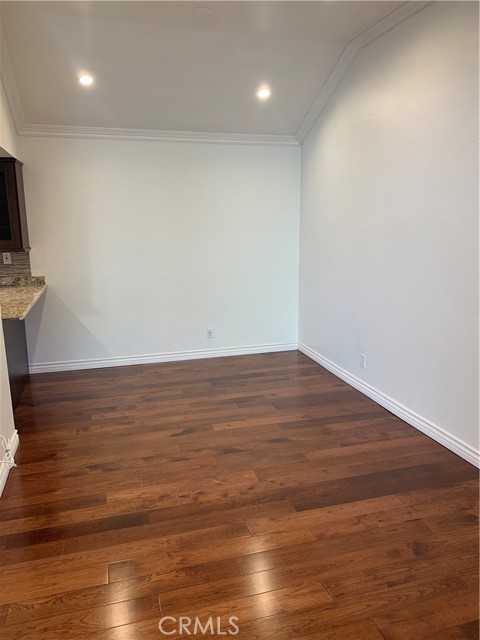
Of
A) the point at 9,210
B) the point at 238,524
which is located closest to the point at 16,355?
the point at 9,210

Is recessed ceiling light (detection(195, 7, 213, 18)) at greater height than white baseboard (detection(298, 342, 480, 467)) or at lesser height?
greater

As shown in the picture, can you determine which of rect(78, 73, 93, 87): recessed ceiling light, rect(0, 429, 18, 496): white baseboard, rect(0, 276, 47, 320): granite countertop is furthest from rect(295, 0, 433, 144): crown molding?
rect(0, 429, 18, 496): white baseboard

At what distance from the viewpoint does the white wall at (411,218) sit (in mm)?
2564

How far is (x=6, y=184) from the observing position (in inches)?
148

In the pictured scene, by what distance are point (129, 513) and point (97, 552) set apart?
29 cm

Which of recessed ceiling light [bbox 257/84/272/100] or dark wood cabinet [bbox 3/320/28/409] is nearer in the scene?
dark wood cabinet [bbox 3/320/28/409]

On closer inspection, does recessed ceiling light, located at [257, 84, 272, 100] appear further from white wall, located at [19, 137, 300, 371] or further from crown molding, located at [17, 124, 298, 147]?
white wall, located at [19, 137, 300, 371]

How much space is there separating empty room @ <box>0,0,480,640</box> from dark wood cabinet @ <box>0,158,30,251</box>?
26mm

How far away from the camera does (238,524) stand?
6.86ft

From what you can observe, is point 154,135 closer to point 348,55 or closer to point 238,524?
point 348,55

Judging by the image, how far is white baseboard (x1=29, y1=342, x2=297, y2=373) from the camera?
4.48 m

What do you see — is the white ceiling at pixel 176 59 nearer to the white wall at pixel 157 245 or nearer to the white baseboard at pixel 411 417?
the white wall at pixel 157 245
